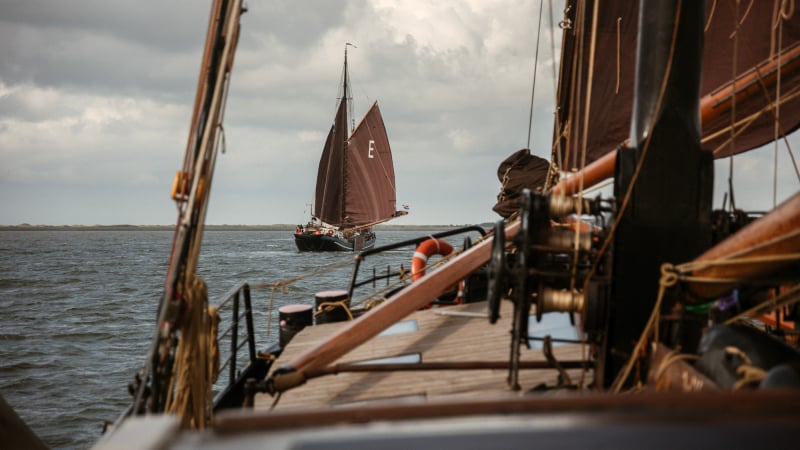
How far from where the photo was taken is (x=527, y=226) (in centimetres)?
349

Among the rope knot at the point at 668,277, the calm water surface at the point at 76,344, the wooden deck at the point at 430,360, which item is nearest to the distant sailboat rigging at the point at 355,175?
the calm water surface at the point at 76,344

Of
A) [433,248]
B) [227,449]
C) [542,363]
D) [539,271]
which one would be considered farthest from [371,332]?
[433,248]

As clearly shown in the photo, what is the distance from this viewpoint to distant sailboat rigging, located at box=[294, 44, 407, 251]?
2365 inches

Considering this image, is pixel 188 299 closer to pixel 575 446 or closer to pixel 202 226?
pixel 202 226

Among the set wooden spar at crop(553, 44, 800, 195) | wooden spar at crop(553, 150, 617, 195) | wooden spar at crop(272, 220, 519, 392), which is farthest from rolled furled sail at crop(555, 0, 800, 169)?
wooden spar at crop(272, 220, 519, 392)

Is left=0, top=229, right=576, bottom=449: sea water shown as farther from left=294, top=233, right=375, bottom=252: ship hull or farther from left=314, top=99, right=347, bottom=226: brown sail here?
left=294, top=233, right=375, bottom=252: ship hull

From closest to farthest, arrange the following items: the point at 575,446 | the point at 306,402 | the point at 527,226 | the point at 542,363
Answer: the point at 575,446, the point at 527,226, the point at 542,363, the point at 306,402

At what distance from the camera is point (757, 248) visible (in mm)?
2756

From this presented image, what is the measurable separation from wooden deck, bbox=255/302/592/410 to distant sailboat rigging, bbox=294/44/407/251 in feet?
176

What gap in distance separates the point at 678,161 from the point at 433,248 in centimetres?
594

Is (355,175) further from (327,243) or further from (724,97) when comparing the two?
(724,97)

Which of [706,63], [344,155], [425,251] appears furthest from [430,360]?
[344,155]

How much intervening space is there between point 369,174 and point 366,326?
2281 inches

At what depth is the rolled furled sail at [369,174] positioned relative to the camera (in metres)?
60.4
